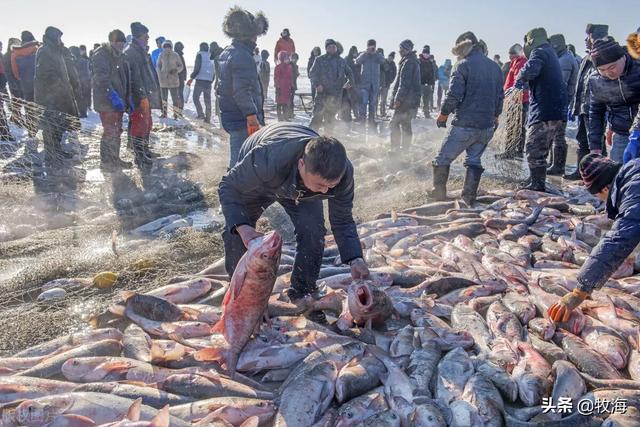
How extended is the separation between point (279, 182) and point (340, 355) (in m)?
1.36

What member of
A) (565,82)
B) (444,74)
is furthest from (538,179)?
(444,74)

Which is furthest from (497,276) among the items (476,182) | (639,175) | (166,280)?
(166,280)

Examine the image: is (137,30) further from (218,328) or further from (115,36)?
(218,328)

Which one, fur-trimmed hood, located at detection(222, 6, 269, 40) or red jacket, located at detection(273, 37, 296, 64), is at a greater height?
red jacket, located at detection(273, 37, 296, 64)

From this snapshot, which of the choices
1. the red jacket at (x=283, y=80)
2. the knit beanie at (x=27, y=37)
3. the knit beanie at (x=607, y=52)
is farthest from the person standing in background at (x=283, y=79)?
the knit beanie at (x=607, y=52)

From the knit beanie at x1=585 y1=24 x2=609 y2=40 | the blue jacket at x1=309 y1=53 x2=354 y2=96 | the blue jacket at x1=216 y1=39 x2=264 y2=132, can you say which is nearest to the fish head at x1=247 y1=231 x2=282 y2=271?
the blue jacket at x1=216 y1=39 x2=264 y2=132

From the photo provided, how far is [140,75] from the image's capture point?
31.0 ft

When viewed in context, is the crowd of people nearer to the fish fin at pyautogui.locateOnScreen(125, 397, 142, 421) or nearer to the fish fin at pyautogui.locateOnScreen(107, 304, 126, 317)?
the fish fin at pyautogui.locateOnScreen(107, 304, 126, 317)

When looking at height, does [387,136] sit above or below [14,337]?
above

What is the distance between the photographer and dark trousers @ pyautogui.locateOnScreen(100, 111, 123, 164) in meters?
9.05

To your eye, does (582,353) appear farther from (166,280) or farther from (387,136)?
(387,136)

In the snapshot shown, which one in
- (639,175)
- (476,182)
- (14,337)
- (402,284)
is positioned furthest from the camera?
(476,182)

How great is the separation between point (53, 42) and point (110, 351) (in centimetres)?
755

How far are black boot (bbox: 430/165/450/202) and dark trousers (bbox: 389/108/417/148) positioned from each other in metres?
3.72
